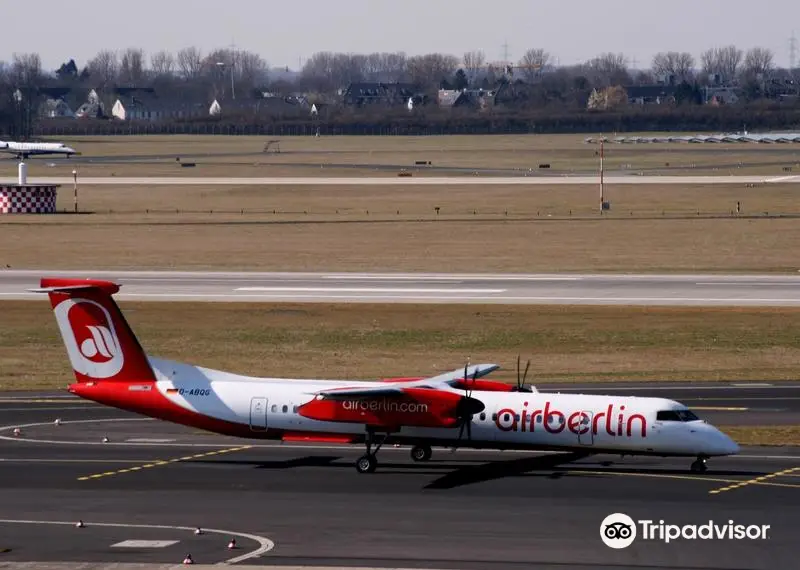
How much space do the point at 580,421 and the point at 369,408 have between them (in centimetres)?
590

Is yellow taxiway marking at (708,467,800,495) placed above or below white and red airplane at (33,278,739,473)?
below

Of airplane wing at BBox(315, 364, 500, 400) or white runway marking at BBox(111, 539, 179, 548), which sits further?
airplane wing at BBox(315, 364, 500, 400)

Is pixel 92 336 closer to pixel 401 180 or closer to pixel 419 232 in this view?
pixel 419 232

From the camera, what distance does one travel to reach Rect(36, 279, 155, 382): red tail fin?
40969 millimetres

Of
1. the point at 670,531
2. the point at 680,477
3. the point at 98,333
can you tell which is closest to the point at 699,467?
the point at 680,477

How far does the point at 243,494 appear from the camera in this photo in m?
36.8

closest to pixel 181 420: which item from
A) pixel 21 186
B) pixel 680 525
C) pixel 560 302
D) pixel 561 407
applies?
pixel 561 407

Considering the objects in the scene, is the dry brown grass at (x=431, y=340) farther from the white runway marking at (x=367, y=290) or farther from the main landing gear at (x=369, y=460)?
the main landing gear at (x=369, y=460)

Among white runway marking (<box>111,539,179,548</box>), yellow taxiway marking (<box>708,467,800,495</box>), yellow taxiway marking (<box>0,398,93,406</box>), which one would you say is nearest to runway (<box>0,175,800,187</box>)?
yellow taxiway marking (<box>0,398,93,406</box>)

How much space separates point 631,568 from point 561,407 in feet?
32.5

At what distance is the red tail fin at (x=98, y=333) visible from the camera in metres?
41.0

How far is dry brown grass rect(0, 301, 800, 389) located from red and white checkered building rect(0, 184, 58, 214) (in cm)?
5518

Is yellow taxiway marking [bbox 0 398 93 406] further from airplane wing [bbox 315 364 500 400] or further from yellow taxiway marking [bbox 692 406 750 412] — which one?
yellow taxiway marking [bbox 692 406 750 412]

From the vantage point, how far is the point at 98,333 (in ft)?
135
